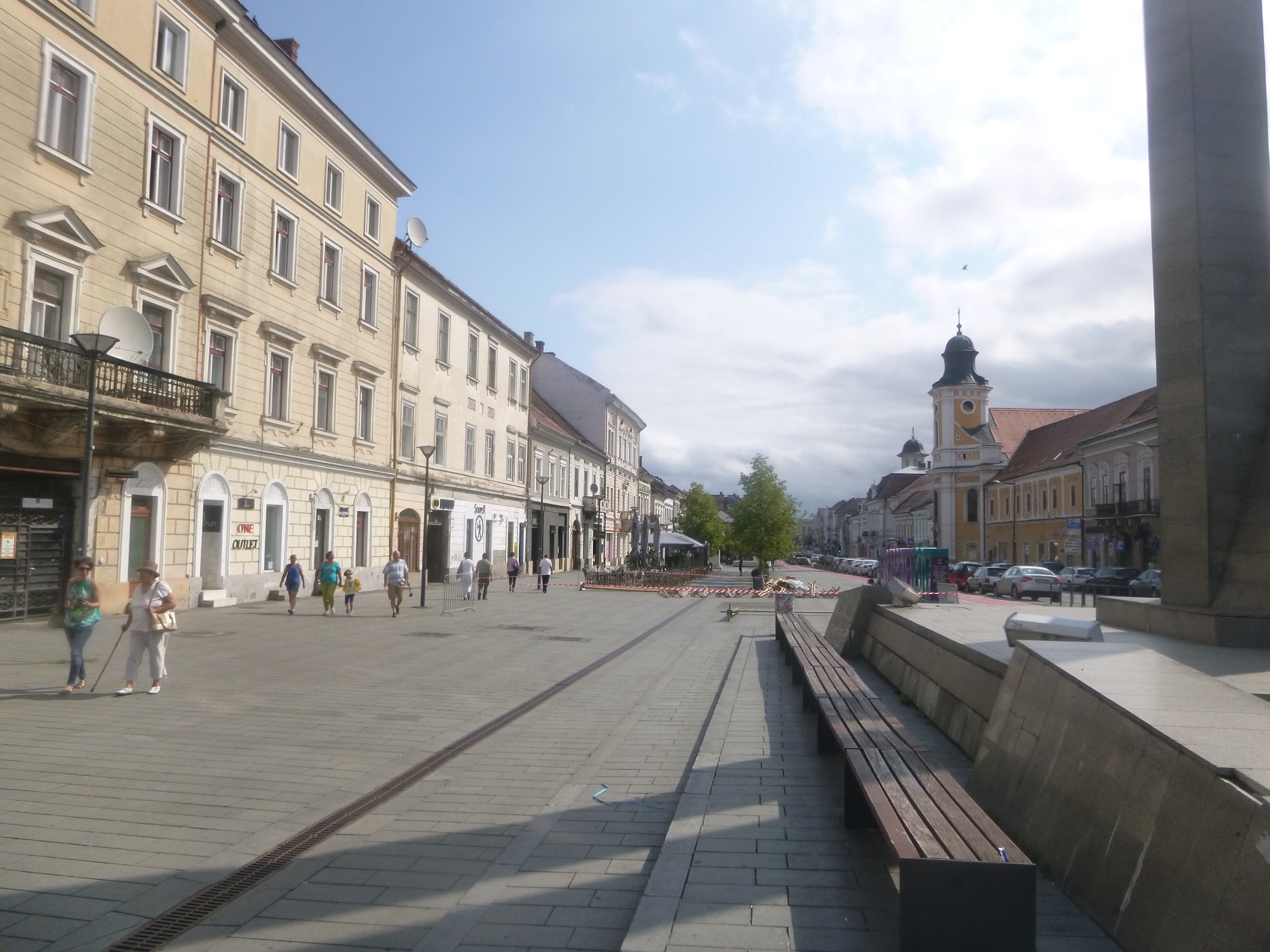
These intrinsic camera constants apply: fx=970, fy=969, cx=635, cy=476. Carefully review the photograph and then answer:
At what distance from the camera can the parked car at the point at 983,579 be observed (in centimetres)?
4697

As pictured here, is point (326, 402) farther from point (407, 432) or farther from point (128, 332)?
point (128, 332)

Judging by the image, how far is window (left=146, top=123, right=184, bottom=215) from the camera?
2083cm

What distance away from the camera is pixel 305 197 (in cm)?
2734

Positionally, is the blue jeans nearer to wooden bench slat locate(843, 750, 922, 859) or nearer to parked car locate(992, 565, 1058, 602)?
wooden bench slat locate(843, 750, 922, 859)

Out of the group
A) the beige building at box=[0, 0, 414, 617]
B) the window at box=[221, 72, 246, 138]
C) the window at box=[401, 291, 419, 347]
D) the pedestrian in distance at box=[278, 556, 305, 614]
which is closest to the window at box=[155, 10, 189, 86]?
the beige building at box=[0, 0, 414, 617]

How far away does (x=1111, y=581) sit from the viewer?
40031mm

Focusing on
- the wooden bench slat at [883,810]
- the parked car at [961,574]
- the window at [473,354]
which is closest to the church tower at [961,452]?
the parked car at [961,574]

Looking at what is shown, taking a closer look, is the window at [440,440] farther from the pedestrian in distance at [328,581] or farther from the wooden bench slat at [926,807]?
the wooden bench slat at [926,807]

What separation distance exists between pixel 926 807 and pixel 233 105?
24957 millimetres

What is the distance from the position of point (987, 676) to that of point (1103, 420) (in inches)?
2616

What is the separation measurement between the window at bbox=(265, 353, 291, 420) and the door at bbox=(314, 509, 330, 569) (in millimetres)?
3405

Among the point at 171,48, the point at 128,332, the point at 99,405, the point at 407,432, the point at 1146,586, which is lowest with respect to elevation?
the point at 1146,586

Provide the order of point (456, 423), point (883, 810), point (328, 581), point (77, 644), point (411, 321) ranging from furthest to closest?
point (456, 423), point (411, 321), point (328, 581), point (77, 644), point (883, 810)

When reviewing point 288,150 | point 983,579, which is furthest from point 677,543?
point 288,150
